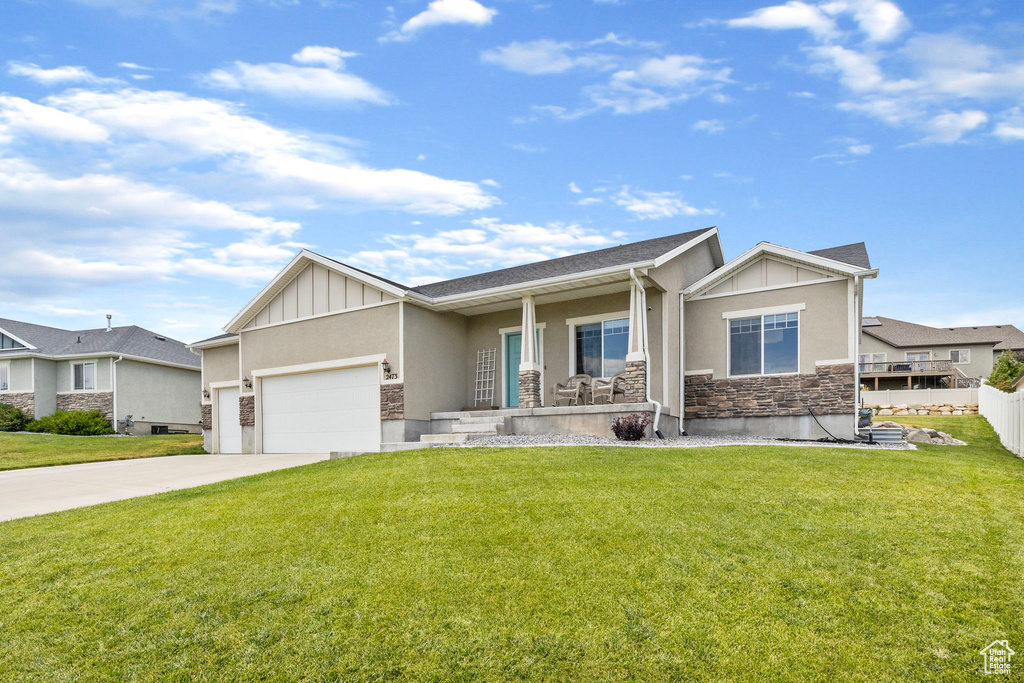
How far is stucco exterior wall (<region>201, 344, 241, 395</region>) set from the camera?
1917cm

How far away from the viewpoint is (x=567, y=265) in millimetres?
15352

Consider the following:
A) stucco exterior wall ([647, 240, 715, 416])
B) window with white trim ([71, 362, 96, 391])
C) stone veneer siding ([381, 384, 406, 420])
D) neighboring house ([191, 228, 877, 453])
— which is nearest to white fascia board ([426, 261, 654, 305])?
neighboring house ([191, 228, 877, 453])

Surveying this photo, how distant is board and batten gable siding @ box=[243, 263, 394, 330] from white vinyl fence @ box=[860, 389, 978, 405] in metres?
24.5

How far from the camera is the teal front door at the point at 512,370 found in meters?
15.9

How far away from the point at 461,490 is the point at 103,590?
348 cm

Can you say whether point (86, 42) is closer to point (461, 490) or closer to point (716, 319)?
point (461, 490)

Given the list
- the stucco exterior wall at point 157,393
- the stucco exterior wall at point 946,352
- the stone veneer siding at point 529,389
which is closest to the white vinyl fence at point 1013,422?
the stone veneer siding at point 529,389

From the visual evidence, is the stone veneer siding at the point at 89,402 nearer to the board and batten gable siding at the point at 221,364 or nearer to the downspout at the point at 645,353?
the board and batten gable siding at the point at 221,364

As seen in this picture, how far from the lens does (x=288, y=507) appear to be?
6895 mm

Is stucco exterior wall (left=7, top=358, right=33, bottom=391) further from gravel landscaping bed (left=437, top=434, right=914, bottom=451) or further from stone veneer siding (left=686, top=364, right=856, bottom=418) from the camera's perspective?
stone veneer siding (left=686, top=364, right=856, bottom=418)

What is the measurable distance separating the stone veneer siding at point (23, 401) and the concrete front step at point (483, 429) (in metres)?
22.6

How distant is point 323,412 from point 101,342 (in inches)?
682

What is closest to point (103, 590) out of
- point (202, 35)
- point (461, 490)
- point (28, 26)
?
point (461, 490)

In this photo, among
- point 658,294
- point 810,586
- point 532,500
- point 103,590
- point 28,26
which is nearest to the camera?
point 810,586
